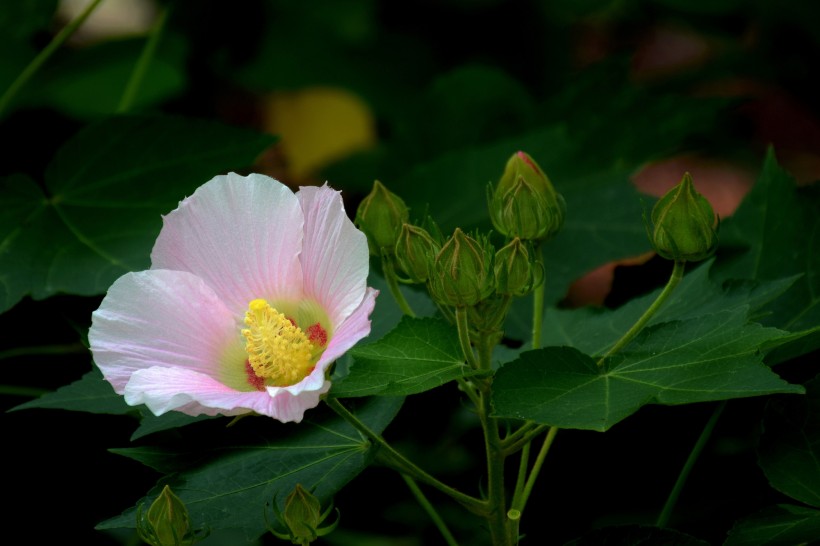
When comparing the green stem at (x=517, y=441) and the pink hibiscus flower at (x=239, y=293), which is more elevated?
the pink hibiscus flower at (x=239, y=293)

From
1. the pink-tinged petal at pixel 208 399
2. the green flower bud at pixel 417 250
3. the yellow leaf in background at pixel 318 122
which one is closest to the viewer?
the pink-tinged petal at pixel 208 399

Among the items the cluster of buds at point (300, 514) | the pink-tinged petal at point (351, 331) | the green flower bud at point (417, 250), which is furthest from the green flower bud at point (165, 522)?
the green flower bud at point (417, 250)

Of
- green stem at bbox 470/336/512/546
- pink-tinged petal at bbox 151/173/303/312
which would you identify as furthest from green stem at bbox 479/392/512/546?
pink-tinged petal at bbox 151/173/303/312

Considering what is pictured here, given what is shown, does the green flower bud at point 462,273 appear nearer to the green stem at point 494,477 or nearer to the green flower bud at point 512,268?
the green flower bud at point 512,268

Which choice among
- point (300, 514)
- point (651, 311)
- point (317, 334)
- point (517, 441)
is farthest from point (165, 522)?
point (651, 311)

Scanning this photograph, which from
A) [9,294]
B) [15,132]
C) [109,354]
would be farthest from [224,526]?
[15,132]

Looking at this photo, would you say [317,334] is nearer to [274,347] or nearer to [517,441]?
[274,347]
